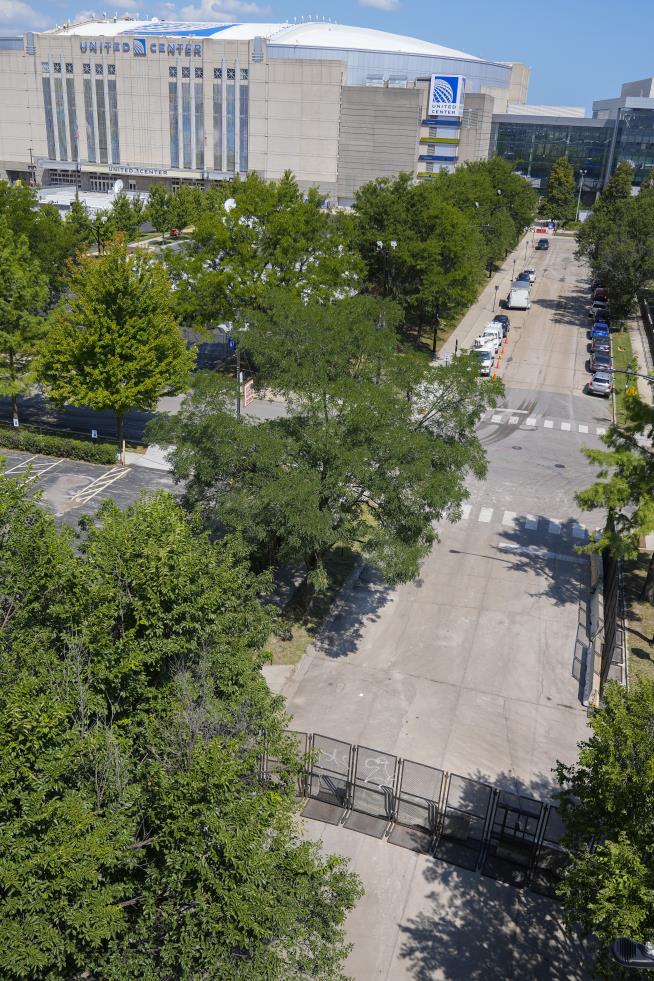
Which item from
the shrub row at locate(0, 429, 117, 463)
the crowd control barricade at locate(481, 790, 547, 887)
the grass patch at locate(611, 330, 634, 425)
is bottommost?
the crowd control barricade at locate(481, 790, 547, 887)

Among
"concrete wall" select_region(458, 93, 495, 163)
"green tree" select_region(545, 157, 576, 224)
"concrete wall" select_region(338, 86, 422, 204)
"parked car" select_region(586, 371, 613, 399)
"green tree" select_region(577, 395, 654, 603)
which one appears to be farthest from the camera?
"green tree" select_region(545, 157, 576, 224)

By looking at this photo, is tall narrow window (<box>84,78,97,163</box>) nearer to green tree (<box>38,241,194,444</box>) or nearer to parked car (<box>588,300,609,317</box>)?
parked car (<box>588,300,609,317</box>)

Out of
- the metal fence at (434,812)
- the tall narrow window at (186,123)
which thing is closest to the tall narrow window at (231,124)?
the tall narrow window at (186,123)

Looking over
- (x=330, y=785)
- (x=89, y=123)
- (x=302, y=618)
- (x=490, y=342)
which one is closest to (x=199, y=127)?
(x=89, y=123)

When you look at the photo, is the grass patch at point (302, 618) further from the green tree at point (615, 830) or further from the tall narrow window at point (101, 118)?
the tall narrow window at point (101, 118)

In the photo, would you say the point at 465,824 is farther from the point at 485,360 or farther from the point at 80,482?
the point at 485,360

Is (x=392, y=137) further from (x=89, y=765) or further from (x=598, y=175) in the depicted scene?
(x=89, y=765)

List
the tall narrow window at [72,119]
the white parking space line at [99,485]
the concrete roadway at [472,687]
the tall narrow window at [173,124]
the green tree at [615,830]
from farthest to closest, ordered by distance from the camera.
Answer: the tall narrow window at [72,119] < the tall narrow window at [173,124] < the white parking space line at [99,485] < the concrete roadway at [472,687] < the green tree at [615,830]

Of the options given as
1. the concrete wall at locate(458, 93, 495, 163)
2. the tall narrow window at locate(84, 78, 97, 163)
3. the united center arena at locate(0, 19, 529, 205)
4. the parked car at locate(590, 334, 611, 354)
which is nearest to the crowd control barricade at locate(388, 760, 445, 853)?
the parked car at locate(590, 334, 611, 354)
